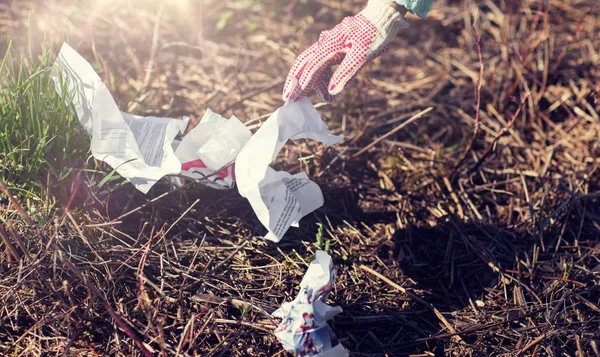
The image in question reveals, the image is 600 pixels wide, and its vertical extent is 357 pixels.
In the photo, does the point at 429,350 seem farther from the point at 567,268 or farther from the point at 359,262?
the point at 567,268

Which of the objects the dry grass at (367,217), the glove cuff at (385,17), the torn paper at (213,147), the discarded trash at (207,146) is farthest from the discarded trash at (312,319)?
the glove cuff at (385,17)

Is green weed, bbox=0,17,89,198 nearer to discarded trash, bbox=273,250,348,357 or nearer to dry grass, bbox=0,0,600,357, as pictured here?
dry grass, bbox=0,0,600,357

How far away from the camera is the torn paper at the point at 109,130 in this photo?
6.04ft

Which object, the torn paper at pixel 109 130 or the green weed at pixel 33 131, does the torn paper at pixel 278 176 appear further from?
the green weed at pixel 33 131

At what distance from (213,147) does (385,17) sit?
79 centimetres

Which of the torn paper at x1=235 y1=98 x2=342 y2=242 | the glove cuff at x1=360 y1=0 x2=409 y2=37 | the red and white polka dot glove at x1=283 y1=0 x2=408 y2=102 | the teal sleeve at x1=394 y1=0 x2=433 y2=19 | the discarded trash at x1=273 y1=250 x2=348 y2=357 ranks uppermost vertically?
the teal sleeve at x1=394 y1=0 x2=433 y2=19

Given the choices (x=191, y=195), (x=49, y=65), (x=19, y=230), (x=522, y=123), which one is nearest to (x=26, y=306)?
(x=19, y=230)

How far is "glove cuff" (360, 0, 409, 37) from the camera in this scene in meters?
1.84

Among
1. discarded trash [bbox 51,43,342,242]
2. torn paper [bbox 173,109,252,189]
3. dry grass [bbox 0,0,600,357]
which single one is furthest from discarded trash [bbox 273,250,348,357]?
torn paper [bbox 173,109,252,189]

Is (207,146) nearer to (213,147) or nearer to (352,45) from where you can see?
(213,147)

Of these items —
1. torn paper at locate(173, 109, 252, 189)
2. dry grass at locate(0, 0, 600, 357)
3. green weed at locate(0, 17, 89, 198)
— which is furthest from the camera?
torn paper at locate(173, 109, 252, 189)

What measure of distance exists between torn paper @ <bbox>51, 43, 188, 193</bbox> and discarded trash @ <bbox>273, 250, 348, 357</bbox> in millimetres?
628

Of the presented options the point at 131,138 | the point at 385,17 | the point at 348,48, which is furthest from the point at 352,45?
the point at 131,138

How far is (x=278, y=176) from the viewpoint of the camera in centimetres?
189
